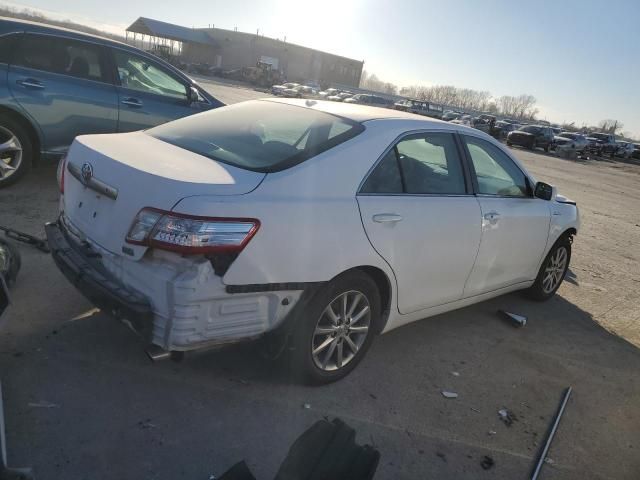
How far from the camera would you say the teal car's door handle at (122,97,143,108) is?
6.32 meters

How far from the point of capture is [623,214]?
12609mm

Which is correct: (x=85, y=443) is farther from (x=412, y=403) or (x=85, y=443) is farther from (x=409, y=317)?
(x=409, y=317)

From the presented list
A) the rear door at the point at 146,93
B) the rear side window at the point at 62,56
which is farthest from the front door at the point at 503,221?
the rear side window at the point at 62,56

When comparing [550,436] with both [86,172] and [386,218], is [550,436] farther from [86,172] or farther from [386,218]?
[86,172]

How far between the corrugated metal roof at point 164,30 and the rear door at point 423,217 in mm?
78350

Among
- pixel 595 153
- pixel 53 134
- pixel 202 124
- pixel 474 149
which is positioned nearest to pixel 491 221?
pixel 474 149

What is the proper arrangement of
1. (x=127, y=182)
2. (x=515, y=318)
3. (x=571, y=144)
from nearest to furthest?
(x=127, y=182) < (x=515, y=318) < (x=571, y=144)

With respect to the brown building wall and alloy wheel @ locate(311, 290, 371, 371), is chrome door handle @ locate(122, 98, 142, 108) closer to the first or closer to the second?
alloy wheel @ locate(311, 290, 371, 371)

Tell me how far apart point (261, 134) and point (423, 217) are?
1157 millimetres

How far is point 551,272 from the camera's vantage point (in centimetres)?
527

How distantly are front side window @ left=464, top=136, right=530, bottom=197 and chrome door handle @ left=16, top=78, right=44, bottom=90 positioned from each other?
4.55 meters

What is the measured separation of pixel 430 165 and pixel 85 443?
105 inches

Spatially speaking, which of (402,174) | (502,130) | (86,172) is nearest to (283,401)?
(402,174)

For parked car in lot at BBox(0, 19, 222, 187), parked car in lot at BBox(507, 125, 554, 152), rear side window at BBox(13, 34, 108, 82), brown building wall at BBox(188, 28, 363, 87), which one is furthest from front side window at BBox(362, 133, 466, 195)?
brown building wall at BBox(188, 28, 363, 87)
